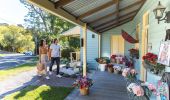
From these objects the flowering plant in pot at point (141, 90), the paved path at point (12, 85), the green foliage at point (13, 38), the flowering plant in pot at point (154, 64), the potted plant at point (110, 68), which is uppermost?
the green foliage at point (13, 38)

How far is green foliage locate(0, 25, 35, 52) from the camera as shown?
34750 millimetres

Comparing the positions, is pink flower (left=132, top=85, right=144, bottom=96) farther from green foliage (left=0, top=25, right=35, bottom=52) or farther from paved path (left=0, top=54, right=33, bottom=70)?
green foliage (left=0, top=25, right=35, bottom=52)

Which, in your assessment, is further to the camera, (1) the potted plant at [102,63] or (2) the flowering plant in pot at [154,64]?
(1) the potted plant at [102,63]

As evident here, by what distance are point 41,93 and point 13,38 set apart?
98.7ft

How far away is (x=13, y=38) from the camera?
34.9 meters

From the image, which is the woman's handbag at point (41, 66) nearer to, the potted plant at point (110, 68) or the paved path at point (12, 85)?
the paved path at point (12, 85)

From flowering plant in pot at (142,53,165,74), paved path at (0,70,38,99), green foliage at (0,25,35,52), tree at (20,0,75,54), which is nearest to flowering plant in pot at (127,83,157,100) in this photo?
flowering plant in pot at (142,53,165,74)

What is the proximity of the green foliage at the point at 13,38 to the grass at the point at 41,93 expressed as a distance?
28.2 m

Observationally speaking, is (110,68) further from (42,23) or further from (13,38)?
(13,38)

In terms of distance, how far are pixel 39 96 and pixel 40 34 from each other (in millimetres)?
20267

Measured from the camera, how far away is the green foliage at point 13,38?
3475 cm

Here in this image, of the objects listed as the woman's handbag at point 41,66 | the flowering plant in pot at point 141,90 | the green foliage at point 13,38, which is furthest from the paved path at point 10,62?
the green foliage at point 13,38

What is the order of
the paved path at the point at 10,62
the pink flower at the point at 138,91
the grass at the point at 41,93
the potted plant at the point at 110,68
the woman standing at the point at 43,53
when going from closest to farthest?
the pink flower at the point at 138,91 → the grass at the point at 41,93 → the woman standing at the point at 43,53 → the potted plant at the point at 110,68 → the paved path at the point at 10,62

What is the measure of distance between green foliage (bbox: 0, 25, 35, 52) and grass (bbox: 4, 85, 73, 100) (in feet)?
92.6
